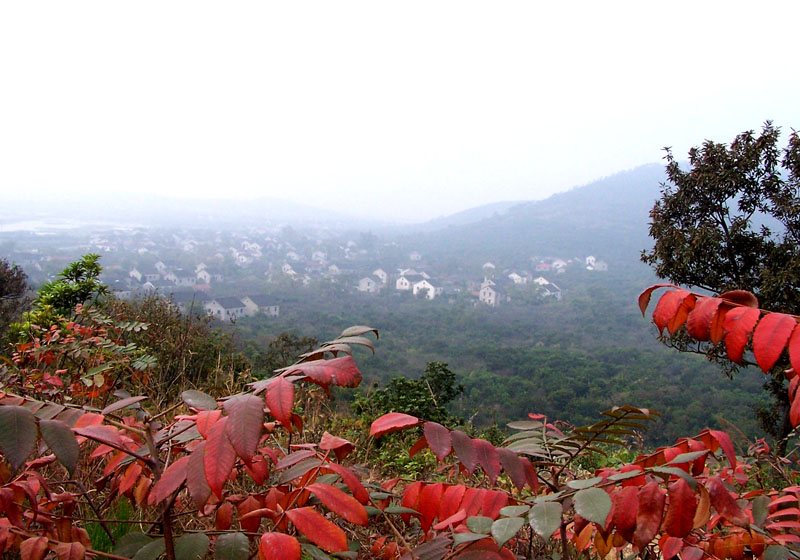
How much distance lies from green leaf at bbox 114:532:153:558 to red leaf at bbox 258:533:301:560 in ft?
1.28

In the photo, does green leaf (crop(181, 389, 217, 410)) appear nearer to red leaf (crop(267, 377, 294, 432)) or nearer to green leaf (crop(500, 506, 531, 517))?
red leaf (crop(267, 377, 294, 432))

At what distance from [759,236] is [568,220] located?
6094 centimetres

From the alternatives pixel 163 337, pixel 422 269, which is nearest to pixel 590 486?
pixel 163 337

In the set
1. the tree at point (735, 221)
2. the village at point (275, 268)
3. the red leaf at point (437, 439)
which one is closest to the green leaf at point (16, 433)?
the red leaf at point (437, 439)

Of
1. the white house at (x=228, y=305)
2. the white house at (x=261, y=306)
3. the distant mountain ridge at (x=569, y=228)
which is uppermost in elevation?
the distant mountain ridge at (x=569, y=228)

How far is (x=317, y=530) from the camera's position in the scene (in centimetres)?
80

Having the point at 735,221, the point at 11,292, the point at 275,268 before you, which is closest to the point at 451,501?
the point at 735,221

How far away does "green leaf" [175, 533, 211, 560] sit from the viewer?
2.93 feet

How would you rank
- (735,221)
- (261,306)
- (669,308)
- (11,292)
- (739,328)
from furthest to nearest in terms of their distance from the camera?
(261,306) → (11,292) → (735,221) → (669,308) → (739,328)

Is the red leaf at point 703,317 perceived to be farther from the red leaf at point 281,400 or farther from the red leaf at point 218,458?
the red leaf at point 218,458

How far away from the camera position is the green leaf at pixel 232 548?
880 mm

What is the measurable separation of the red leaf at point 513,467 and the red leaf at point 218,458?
1.81 ft

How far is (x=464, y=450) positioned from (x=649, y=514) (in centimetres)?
33

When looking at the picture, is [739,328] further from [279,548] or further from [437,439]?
[279,548]
